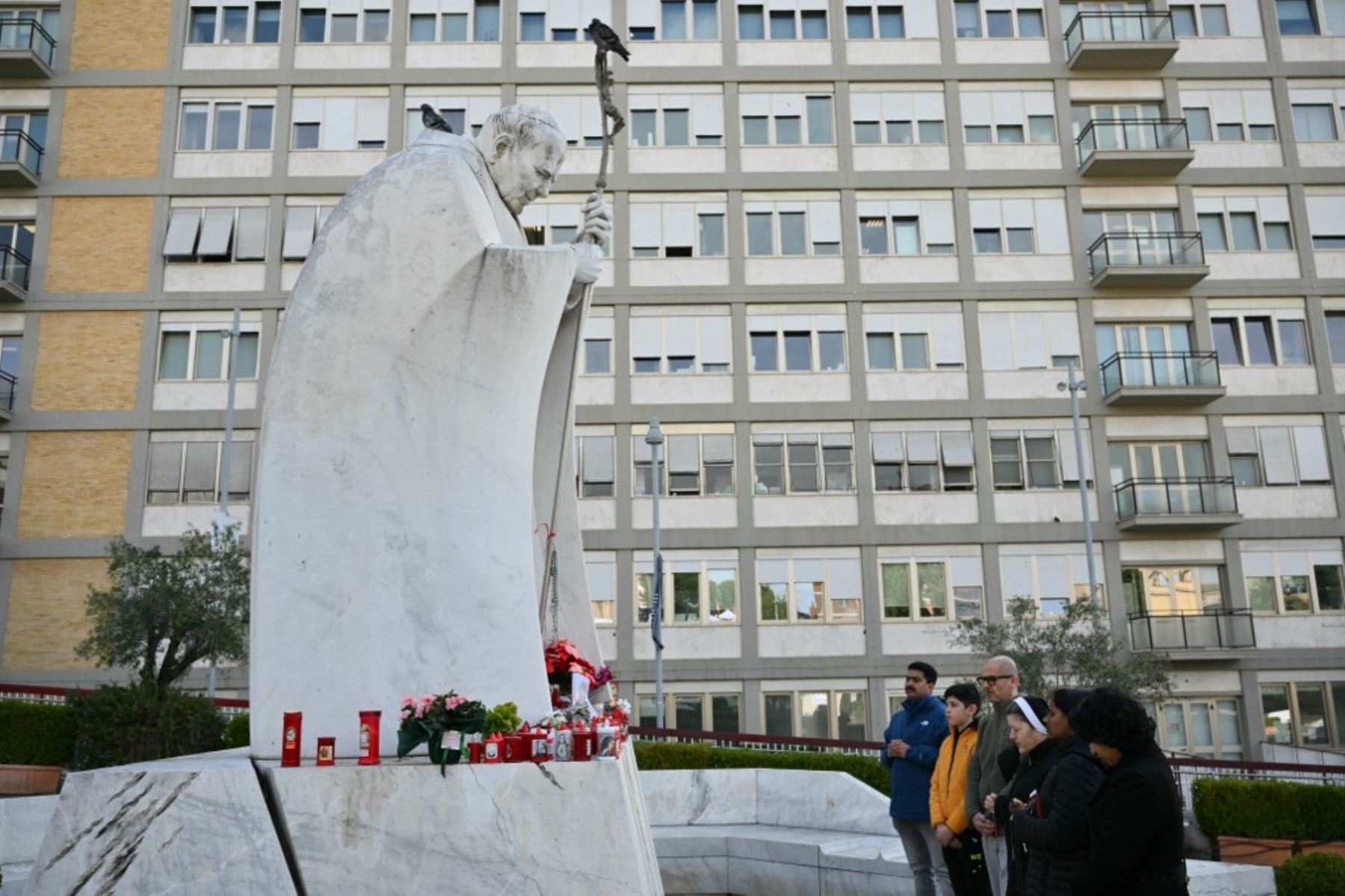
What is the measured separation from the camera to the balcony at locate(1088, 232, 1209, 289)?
109 ft

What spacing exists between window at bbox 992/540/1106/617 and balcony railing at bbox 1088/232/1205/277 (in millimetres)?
8676

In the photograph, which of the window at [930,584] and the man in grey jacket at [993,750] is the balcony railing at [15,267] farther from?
the man in grey jacket at [993,750]

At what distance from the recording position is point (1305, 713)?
103 feet

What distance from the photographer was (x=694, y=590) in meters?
31.9

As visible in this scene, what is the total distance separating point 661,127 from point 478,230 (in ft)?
95.6

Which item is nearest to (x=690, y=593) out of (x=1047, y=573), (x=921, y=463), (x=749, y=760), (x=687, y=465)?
(x=687, y=465)

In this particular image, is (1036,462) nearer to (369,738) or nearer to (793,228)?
(793,228)

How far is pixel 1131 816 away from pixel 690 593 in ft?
91.1

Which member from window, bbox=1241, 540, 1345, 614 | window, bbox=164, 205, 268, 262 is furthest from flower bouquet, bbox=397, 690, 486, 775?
window, bbox=1241, 540, 1345, 614

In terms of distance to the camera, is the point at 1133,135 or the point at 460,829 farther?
the point at 1133,135

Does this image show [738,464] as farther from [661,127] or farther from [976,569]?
[661,127]

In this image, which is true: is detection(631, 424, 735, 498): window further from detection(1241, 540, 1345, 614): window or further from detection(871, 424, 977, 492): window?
detection(1241, 540, 1345, 614): window

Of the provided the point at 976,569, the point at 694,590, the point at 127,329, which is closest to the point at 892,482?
the point at 976,569

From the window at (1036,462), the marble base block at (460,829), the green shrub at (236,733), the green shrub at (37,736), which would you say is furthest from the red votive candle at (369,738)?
the window at (1036,462)
